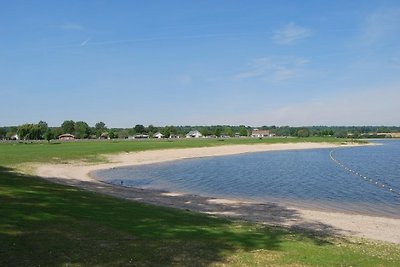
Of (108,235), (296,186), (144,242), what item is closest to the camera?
(144,242)

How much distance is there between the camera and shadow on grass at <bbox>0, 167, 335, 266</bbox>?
11.6m

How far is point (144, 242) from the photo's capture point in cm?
1364

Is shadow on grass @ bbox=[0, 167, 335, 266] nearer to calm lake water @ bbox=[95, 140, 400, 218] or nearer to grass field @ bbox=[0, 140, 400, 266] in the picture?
grass field @ bbox=[0, 140, 400, 266]

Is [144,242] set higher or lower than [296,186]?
higher

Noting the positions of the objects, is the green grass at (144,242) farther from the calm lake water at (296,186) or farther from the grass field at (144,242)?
the calm lake water at (296,186)

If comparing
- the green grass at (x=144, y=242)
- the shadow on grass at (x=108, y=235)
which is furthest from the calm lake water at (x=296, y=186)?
the green grass at (x=144, y=242)

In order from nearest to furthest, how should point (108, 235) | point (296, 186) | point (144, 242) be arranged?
point (144, 242), point (108, 235), point (296, 186)

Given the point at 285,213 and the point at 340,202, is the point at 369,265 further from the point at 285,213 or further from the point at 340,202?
the point at 340,202

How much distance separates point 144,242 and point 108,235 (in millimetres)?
1405

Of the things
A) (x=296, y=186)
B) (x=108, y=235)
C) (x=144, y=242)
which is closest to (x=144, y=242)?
(x=144, y=242)

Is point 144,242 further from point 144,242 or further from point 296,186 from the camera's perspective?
point 296,186

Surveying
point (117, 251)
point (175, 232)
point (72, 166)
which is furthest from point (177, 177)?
point (117, 251)

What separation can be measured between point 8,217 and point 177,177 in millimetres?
38047

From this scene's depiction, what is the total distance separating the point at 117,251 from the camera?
40.5ft
